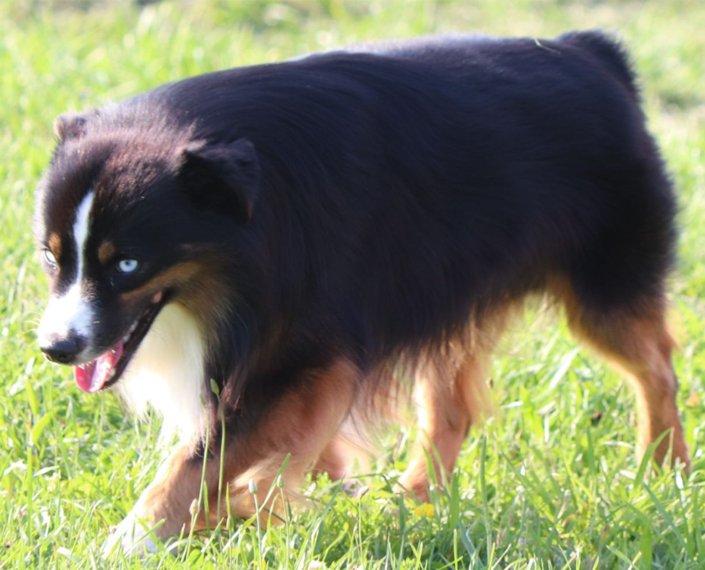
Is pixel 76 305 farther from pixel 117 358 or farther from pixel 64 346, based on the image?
pixel 117 358

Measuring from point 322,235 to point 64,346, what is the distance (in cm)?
82

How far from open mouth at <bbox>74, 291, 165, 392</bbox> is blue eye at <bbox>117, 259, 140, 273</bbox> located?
14 cm

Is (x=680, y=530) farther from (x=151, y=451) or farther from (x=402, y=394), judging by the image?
(x=151, y=451)

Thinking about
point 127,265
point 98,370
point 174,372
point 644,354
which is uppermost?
point 127,265

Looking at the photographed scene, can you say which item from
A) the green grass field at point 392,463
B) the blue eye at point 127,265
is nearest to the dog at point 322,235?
the blue eye at point 127,265

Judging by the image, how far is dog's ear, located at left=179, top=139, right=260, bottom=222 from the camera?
10.7ft

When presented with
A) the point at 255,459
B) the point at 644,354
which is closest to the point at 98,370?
the point at 255,459

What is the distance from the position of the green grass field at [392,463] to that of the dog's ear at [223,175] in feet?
2.88

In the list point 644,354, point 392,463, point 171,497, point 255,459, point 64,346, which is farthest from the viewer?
point 644,354

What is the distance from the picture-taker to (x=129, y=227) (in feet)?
10.7

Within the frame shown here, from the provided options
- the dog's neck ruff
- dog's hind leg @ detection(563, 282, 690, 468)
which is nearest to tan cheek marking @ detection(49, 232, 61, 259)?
the dog's neck ruff

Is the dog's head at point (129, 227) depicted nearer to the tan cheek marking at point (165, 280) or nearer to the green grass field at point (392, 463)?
the tan cheek marking at point (165, 280)

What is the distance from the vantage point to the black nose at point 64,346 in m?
3.21

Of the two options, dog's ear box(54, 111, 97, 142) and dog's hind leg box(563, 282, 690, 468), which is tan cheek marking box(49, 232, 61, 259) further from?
dog's hind leg box(563, 282, 690, 468)
